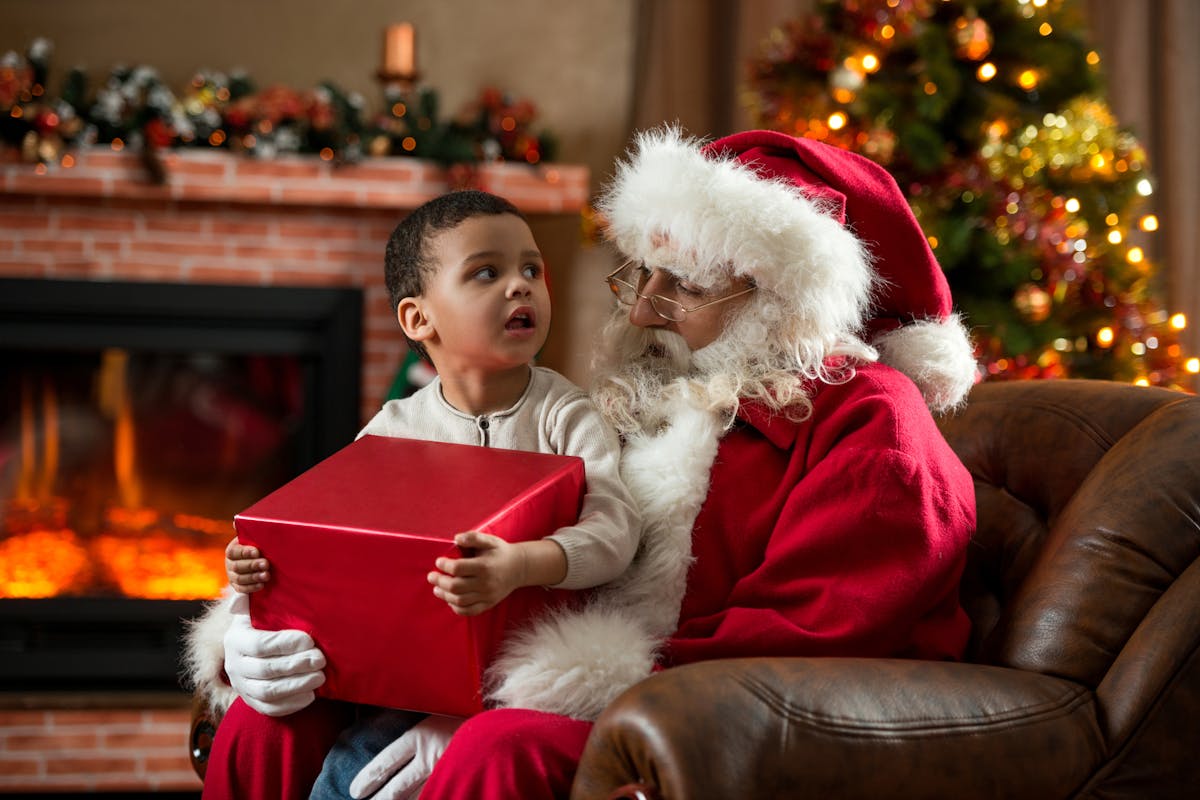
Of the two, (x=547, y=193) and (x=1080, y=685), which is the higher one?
(x=547, y=193)

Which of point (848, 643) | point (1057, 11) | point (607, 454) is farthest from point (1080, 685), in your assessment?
point (1057, 11)

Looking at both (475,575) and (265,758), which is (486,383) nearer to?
(475,575)

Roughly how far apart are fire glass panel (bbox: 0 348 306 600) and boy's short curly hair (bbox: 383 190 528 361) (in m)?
1.65

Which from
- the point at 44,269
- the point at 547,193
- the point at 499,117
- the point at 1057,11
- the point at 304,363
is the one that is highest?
the point at 1057,11

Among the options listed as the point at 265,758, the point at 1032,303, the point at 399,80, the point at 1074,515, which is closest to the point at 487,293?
the point at 265,758

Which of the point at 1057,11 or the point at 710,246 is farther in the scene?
the point at 1057,11

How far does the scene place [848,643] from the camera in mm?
1257

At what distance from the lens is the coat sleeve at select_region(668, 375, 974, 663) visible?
4.15ft

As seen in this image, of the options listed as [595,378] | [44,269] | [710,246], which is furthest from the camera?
[44,269]

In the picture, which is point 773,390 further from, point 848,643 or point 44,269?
point 44,269

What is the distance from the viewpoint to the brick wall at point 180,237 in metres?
2.82

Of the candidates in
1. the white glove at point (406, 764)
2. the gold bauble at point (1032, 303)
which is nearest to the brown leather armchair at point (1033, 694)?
the white glove at point (406, 764)

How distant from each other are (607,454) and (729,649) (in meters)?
0.28

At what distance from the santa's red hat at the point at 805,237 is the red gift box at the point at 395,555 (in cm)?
34
